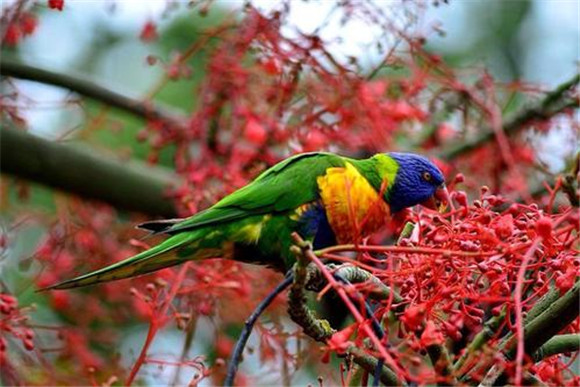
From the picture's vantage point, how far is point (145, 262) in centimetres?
212

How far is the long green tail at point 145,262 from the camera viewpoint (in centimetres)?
199

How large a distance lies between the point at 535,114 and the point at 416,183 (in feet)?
3.40

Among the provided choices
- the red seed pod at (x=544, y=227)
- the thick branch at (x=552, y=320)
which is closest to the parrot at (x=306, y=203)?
the thick branch at (x=552, y=320)

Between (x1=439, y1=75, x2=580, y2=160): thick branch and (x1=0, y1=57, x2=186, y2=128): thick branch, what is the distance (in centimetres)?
91

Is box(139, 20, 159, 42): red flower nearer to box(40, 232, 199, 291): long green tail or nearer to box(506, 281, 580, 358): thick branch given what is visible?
box(40, 232, 199, 291): long green tail

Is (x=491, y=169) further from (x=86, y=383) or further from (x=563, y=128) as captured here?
(x=86, y=383)

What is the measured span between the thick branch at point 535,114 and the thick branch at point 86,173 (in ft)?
3.01

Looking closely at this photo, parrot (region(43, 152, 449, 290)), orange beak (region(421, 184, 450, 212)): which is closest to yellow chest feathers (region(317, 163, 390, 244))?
parrot (region(43, 152, 449, 290))

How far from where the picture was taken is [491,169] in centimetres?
349

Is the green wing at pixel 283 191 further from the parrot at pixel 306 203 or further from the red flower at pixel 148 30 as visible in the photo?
the red flower at pixel 148 30

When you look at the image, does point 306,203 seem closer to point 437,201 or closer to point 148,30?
point 437,201

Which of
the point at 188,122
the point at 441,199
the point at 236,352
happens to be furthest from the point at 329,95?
the point at 236,352

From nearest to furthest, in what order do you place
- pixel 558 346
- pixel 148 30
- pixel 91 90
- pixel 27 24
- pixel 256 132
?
pixel 558 346
pixel 27 24
pixel 148 30
pixel 256 132
pixel 91 90

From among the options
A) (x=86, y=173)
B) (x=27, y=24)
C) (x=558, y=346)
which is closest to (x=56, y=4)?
(x=27, y=24)
